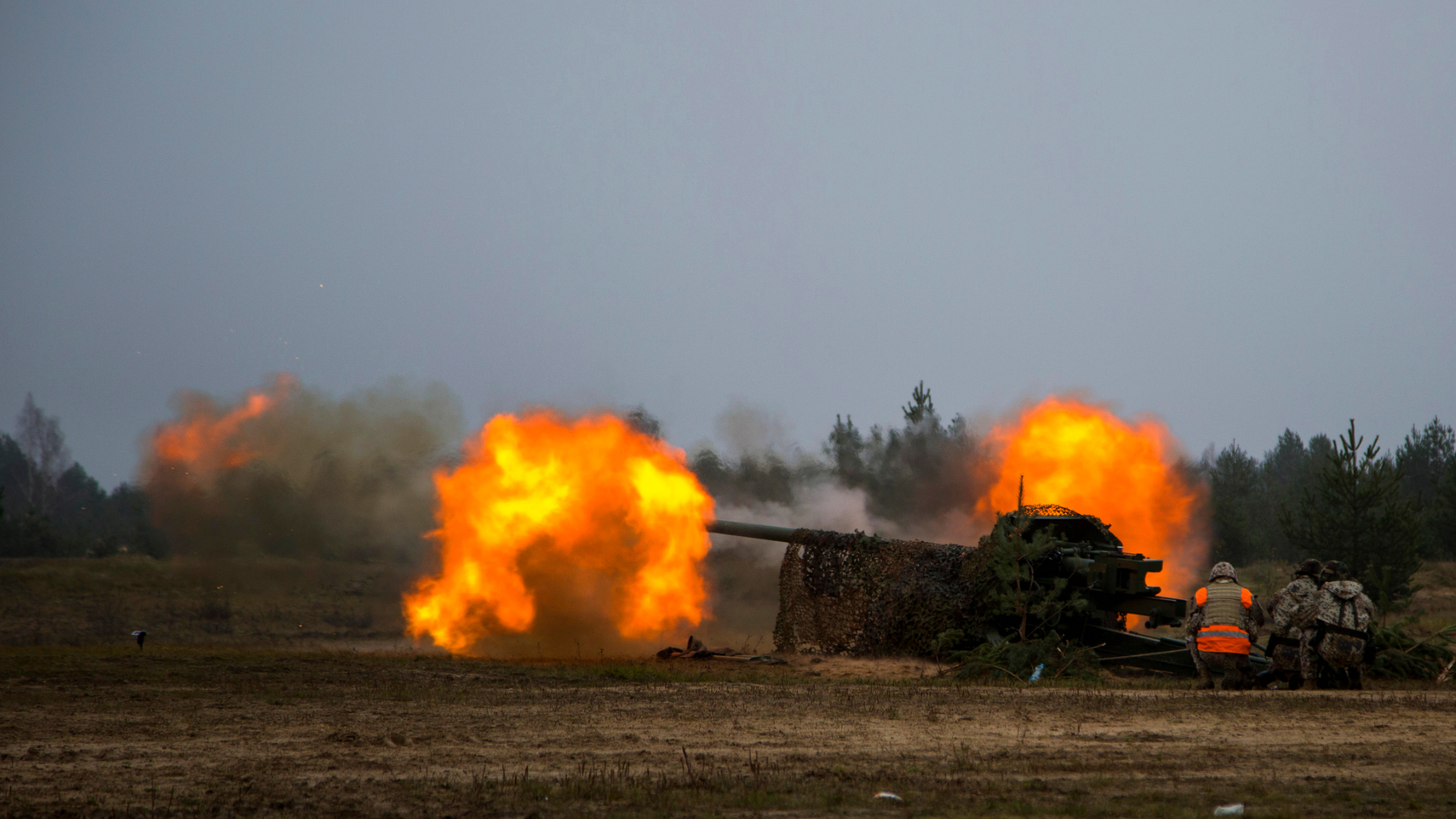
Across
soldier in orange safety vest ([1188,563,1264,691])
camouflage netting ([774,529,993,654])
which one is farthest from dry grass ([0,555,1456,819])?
camouflage netting ([774,529,993,654])

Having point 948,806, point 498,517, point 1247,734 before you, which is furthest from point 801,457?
point 948,806

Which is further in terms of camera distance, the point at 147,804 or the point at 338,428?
the point at 338,428

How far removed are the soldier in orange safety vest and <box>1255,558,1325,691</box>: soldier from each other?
0.89 feet

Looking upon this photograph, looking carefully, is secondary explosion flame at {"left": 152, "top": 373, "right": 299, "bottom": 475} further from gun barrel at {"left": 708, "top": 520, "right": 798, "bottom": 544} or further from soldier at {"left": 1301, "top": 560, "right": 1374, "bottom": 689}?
soldier at {"left": 1301, "top": 560, "right": 1374, "bottom": 689}

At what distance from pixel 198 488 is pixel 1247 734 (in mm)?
21066

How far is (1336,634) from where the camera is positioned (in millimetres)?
13609

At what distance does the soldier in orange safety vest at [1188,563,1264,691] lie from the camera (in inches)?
547

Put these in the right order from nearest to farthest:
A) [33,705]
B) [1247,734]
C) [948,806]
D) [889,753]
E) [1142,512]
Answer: [948,806] < [889,753] < [1247,734] < [33,705] < [1142,512]

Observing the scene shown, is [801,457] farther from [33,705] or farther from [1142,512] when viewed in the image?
[33,705]

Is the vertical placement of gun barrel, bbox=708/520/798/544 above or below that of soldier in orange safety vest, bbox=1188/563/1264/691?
above

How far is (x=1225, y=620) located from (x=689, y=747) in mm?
8404

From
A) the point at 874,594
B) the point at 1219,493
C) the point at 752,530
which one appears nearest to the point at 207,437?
the point at 752,530

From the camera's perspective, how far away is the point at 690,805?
6.82m

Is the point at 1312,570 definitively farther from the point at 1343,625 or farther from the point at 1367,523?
the point at 1367,523
